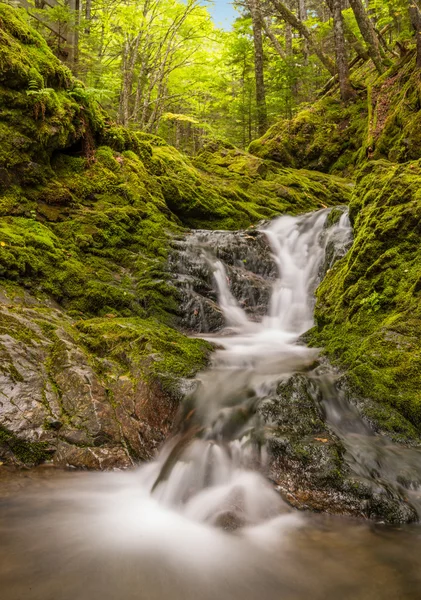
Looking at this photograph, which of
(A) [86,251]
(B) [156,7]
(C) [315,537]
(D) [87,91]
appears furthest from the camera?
(B) [156,7]

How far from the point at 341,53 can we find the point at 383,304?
1246 cm

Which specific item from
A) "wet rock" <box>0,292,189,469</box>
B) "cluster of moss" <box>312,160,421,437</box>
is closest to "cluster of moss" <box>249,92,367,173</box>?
"cluster of moss" <box>312,160,421,437</box>

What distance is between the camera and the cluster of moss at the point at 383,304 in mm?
3555

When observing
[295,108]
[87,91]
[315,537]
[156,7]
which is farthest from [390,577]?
[295,108]

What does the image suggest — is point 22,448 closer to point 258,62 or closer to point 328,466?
point 328,466

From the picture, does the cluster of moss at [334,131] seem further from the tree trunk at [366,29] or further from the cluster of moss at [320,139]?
the tree trunk at [366,29]

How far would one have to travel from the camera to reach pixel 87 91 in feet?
22.0

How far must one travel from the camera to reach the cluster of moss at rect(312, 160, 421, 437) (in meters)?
3.55

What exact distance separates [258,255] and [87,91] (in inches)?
178

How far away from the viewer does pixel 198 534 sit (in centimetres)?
254

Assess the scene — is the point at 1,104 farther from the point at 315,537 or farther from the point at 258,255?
the point at 315,537

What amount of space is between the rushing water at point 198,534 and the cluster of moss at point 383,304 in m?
0.44

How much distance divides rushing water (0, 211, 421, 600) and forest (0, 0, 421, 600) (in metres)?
0.01

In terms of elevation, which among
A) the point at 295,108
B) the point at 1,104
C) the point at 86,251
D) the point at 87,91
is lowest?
the point at 86,251
